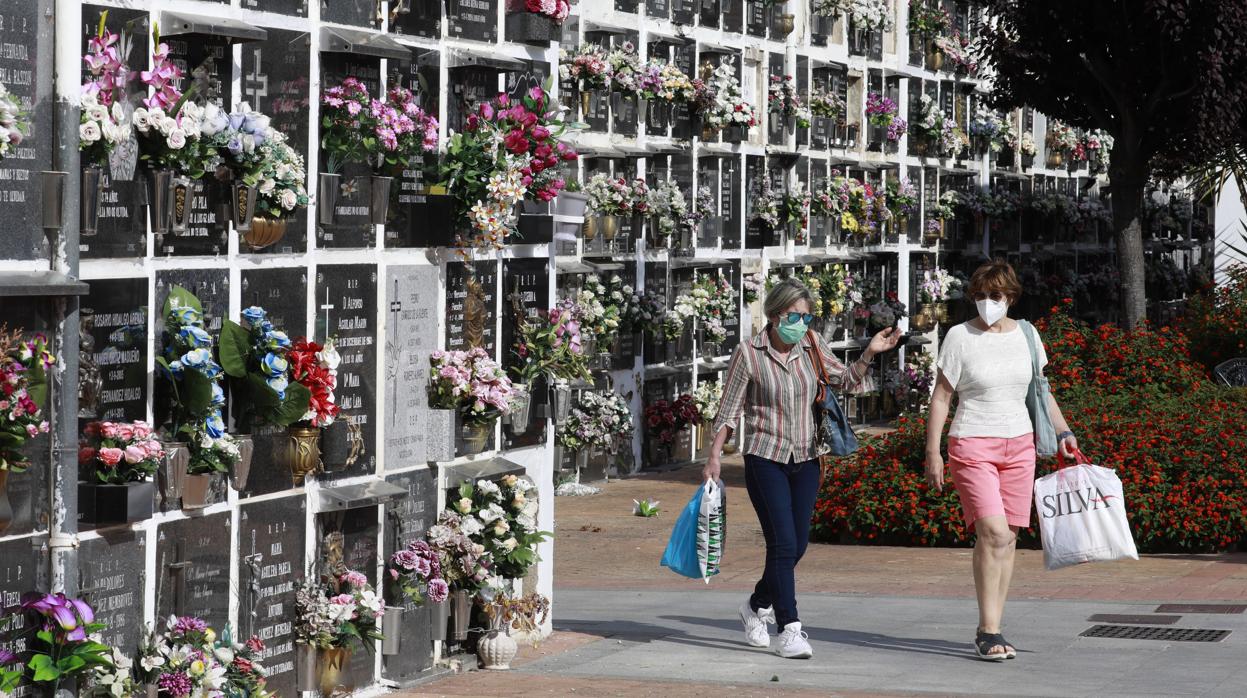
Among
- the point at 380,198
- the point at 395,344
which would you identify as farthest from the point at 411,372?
the point at 380,198

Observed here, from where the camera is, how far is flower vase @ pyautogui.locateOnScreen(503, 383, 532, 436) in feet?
27.7

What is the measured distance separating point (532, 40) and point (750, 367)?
1816mm

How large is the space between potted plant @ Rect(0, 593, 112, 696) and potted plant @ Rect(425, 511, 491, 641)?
2374mm

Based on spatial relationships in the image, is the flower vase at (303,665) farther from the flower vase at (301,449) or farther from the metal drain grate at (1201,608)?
the metal drain grate at (1201,608)

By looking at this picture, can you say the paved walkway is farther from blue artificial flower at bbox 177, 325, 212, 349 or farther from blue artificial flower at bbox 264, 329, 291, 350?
blue artificial flower at bbox 177, 325, 212, 349

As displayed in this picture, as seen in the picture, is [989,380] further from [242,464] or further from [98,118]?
[98,118]

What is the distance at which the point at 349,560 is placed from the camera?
7398mm

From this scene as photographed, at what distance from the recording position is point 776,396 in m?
7.93

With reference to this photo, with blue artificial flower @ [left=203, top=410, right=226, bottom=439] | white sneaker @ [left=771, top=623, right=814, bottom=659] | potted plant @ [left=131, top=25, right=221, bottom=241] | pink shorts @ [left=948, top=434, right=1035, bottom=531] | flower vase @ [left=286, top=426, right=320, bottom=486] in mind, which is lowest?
white sneaker @ [left=771, top=623, right=814, bottom=659]

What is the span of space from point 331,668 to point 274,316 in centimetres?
132

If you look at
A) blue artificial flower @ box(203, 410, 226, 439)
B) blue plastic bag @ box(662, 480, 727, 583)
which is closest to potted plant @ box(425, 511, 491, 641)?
blue plastic bag @ box(662, 480, 727, 583)

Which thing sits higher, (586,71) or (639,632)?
(586,71)

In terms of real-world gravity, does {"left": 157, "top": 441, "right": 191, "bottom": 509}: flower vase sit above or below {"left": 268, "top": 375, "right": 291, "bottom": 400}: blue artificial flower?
below

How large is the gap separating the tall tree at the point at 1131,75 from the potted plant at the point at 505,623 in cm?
1286
